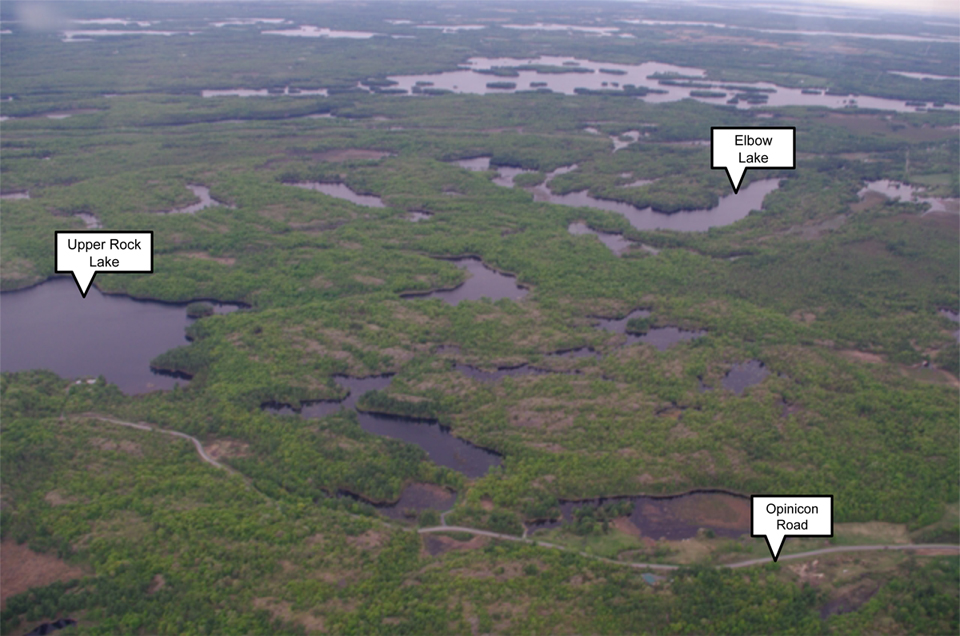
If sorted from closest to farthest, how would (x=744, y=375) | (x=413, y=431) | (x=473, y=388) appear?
(x=413, y=431) → (x=473, y=388) → (x=744, y=375)

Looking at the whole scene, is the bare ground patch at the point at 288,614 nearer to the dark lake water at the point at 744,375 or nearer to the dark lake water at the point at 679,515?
the dark lake water at the point at 679,515

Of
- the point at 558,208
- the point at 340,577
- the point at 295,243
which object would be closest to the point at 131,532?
the point at 340,577

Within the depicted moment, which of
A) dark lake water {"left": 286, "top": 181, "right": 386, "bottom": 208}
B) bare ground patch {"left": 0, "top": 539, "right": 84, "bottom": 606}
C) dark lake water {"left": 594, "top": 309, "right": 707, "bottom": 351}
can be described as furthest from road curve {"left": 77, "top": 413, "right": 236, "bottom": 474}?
dark lake water {"left": 286, "top": 181, "right": 386, "bottom": 208}

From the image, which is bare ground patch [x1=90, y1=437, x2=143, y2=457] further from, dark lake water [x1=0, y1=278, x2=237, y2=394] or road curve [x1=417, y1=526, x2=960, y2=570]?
road curve [x1=417, y1=526, x2=960, y2=570]

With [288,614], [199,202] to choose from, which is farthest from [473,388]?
[199,202]

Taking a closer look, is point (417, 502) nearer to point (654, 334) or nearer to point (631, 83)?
point (654, 334)

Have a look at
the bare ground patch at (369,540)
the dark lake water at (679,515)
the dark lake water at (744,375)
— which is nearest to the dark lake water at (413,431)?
the dark lake water at (679,515)
